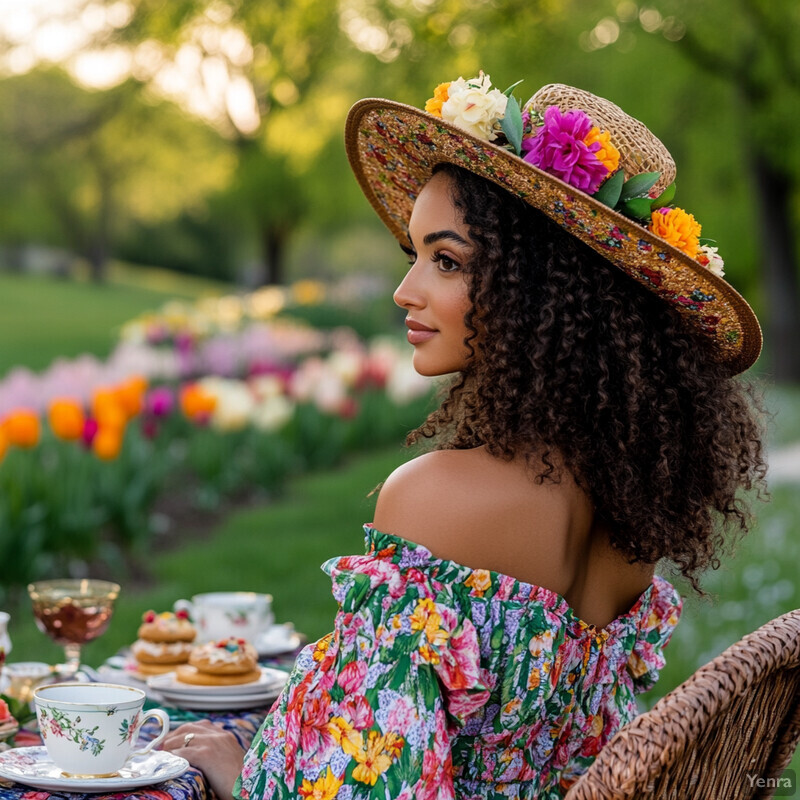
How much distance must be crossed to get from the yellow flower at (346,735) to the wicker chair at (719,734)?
395mm

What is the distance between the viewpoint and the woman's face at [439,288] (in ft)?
6.28

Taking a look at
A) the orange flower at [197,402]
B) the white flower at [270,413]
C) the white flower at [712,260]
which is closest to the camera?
the white flower at [712,260]

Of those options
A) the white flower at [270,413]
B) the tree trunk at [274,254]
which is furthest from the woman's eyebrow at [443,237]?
the tree trunk at [274,254]

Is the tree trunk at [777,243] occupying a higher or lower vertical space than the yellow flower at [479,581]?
higher

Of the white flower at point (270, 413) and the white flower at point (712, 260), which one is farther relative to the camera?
the white flower at point (270, 413)

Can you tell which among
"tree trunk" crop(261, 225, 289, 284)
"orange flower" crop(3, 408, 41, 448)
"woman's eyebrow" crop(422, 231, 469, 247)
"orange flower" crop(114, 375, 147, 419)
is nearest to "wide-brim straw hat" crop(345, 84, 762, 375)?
"woman's eyebrow" crop(422, 231, 469, 247)

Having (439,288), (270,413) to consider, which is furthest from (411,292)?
(270,413)

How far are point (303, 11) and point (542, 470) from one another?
26.0 feet

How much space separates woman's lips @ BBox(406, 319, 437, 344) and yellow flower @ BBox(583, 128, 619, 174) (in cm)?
38

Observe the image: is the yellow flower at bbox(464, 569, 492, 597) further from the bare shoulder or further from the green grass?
the green grass

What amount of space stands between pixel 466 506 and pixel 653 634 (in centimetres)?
59

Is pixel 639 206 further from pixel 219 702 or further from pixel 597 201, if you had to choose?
pixel 219 702

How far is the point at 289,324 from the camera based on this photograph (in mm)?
10570

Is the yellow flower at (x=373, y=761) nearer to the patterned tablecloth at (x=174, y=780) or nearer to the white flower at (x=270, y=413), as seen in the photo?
the patterned tablecloth at (x=174, y=780)
